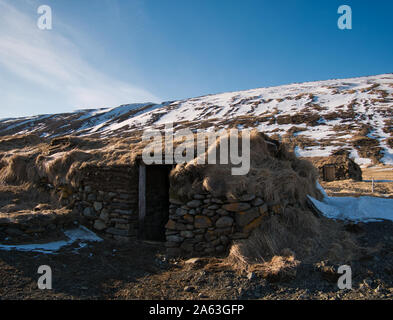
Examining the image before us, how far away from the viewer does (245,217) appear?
5211mm

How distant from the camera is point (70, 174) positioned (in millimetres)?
7250

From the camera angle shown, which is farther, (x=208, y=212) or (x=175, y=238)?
(x=175, y=238)

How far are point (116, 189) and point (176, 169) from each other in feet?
5.77

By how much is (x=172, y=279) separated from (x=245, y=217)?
69.3 inches

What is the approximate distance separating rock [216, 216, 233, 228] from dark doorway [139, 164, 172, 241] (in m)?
2.26

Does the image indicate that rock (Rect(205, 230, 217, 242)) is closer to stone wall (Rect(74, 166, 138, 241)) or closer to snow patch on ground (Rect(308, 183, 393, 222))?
stone wall (Rect(74, 166, 138, 241))

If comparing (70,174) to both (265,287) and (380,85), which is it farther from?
(380,85)

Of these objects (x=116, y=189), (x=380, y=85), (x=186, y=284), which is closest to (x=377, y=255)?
(x=186, y=284)

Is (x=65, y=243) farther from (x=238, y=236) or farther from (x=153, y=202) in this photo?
(x=238, y=236)

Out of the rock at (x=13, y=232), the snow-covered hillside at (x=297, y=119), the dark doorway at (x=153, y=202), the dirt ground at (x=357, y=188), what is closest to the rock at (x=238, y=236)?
the dark doorway at (x=153, y=202)

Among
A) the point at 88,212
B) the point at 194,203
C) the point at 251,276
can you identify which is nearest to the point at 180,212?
the point at 194,203

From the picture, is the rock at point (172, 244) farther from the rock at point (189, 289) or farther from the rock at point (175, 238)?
the rock at point (189, 289)

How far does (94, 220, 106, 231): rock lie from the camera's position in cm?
659

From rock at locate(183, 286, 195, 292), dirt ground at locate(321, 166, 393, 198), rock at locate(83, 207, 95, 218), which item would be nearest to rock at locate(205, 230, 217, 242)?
rock at locate(183, 286, 195, 292)
